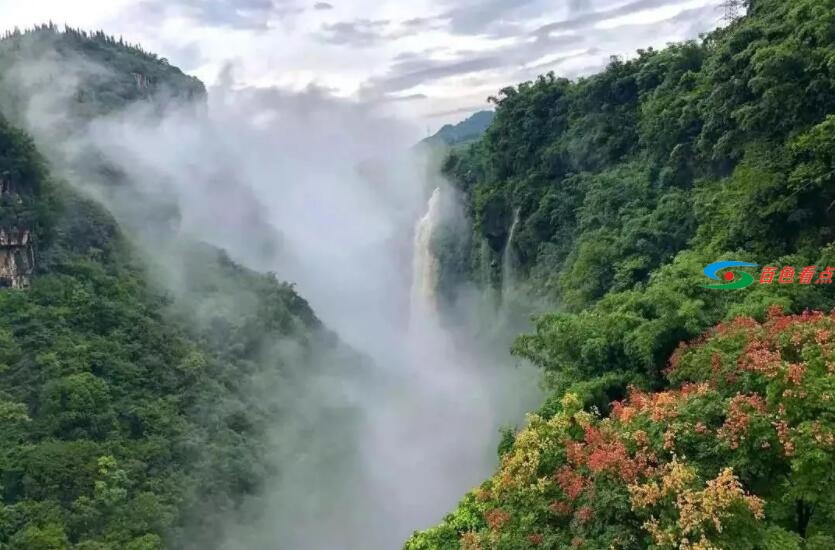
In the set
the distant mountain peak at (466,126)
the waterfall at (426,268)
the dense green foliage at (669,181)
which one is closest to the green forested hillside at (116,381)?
the waterfall at (426,268)

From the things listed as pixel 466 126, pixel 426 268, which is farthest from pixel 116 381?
pixel 466 126

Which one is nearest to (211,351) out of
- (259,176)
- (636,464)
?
(636,464)

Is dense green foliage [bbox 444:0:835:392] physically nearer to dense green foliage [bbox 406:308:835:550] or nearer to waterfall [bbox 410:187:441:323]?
dense green foliage [bbox 406:308:835:550]

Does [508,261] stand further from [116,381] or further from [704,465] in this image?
[704,465]

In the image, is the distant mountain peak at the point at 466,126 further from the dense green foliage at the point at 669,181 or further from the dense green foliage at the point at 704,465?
the dense green foliage at the point at 704,465

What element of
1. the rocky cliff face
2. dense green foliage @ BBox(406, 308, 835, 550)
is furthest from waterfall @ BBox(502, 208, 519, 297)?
the rocky cliff face
